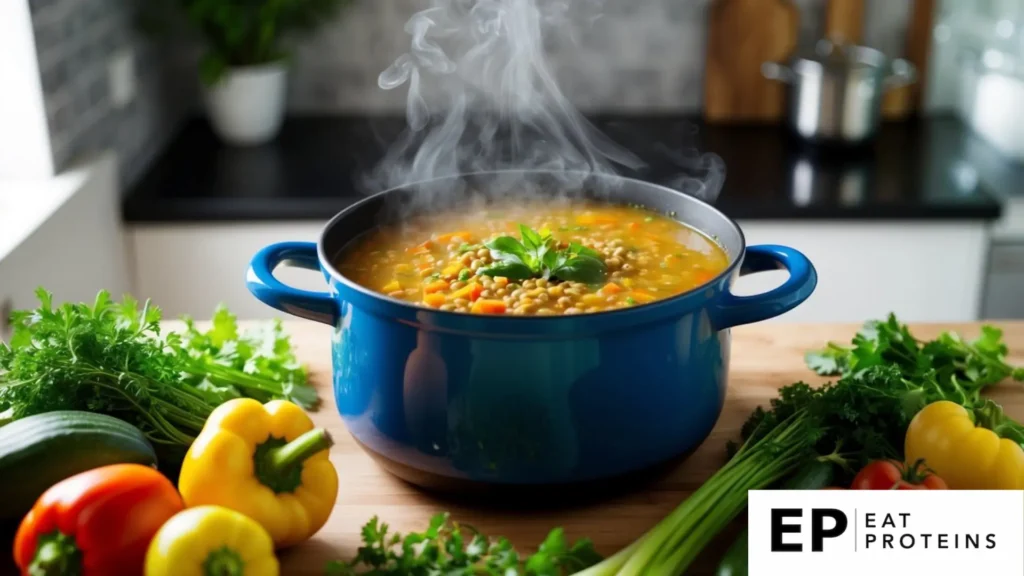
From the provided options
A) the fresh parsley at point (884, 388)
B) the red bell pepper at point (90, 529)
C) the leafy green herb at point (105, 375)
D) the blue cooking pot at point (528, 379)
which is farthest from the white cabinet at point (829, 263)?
the red bell pepper at point (90, 529)

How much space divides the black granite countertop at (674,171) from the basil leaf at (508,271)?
1.22 meters

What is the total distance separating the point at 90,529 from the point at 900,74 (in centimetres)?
230

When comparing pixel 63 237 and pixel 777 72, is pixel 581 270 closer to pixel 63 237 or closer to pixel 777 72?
pixel 63 237

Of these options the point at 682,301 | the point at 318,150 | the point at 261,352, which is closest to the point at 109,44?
the point at 318,150

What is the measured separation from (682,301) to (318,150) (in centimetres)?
186

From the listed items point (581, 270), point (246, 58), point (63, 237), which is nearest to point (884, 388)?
point (581, 270)

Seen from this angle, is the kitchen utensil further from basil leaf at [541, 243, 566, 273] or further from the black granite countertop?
basil leaf at [541, 243, 566, 273]

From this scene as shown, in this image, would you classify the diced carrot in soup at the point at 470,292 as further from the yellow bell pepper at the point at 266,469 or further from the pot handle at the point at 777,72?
the pot handle at the point at 777,72

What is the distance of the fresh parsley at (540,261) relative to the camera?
1.17m

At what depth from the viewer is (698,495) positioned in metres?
1.04

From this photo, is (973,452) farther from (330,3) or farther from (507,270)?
(330,3)

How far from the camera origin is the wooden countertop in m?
1.07

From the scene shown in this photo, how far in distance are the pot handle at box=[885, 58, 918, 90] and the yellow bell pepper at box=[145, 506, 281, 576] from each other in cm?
212

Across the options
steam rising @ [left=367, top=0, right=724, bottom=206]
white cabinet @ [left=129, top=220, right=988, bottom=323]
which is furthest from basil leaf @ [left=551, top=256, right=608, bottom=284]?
steam rising @ [left=367, top=0, right=724, bottom=206]
